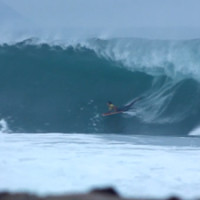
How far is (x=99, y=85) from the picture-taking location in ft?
49.4

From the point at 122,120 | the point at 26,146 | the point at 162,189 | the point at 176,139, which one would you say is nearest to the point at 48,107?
the point at 122,120

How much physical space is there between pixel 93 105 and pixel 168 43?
4.40 metres

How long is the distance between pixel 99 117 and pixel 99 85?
2.18m

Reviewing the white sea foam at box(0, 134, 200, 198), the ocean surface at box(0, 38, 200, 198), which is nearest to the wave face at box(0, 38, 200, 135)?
the ocean surface at box(0, 38, 200, 198)

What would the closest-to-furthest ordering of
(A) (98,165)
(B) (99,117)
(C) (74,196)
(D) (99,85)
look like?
(C) (74,196)
(A) (98,165)
(B) (99,117)
(D) (99,85)

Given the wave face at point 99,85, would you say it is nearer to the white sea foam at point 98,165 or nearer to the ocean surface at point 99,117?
the ocean surface at point 99,117

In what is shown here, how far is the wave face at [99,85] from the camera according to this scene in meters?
13.0

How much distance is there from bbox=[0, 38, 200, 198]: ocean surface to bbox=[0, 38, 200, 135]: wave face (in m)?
0.03

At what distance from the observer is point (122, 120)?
506 inches

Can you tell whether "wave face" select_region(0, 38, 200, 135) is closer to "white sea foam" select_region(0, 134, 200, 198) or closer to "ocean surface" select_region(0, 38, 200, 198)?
"ocean surface" select_region(0, 38, 200, 198)

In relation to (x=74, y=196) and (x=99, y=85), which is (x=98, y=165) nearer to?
(x=74, y=196)

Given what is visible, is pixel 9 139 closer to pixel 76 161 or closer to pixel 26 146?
pixel 26 146

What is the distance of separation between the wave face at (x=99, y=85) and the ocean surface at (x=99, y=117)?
0.09 ft

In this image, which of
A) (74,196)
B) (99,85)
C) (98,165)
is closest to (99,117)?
(99,85)
